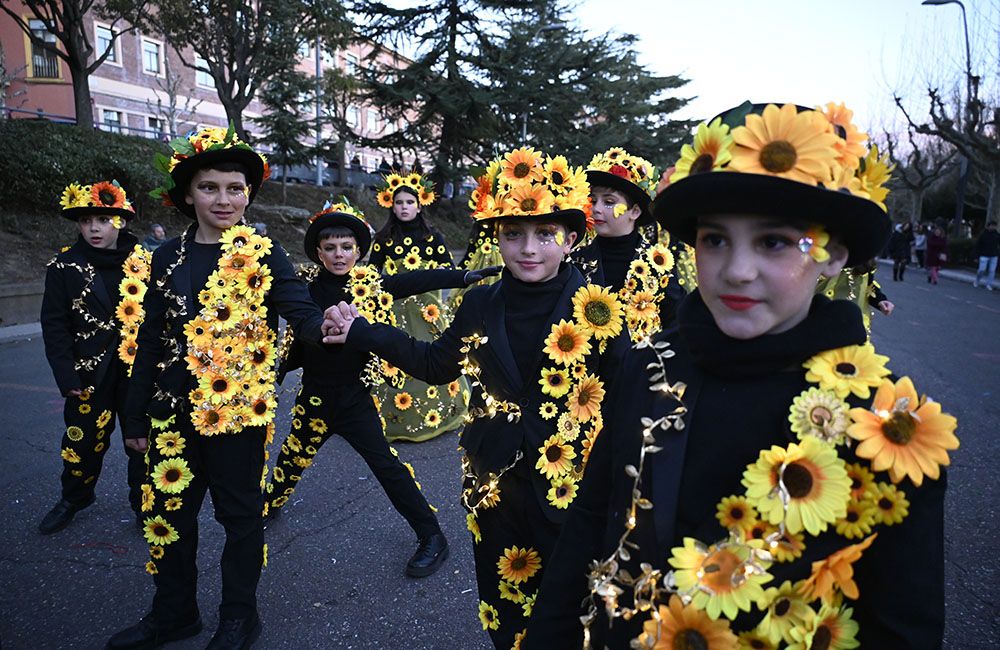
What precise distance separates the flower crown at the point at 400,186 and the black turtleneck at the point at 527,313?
3616 mm

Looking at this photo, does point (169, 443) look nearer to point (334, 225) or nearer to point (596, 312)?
point (334, 225)

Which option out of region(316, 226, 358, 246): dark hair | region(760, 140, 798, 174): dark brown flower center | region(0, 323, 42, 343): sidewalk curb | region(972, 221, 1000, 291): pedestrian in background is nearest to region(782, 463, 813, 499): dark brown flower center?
region(760, 140, 798, 174): dark brown flower center

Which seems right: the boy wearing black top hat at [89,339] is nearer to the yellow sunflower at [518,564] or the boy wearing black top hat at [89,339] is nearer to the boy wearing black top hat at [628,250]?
the yellow sunflower at [518,564]

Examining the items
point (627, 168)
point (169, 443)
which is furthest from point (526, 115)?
point (169, 443)

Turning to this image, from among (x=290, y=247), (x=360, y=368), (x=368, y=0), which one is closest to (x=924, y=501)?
(x=360, y=368)

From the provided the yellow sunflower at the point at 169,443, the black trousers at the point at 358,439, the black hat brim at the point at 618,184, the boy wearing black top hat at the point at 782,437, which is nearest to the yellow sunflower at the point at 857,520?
the boy wearing black top hat at the point at 782,437

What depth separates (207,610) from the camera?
10.4ft

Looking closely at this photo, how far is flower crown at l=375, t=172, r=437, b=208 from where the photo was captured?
5859 mm

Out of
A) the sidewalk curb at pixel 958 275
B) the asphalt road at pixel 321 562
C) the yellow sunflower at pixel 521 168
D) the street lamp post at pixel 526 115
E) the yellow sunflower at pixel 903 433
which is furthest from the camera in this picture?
the street lamp post at pixel 526 115

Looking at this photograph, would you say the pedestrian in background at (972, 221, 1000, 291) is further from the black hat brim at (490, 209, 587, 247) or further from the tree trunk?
the tree trunk

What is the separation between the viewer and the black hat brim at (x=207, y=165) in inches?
112

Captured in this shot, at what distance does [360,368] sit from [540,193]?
184 cm

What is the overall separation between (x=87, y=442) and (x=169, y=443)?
173 centimetres

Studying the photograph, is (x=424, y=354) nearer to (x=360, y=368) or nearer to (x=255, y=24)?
(x=360, y=368)
